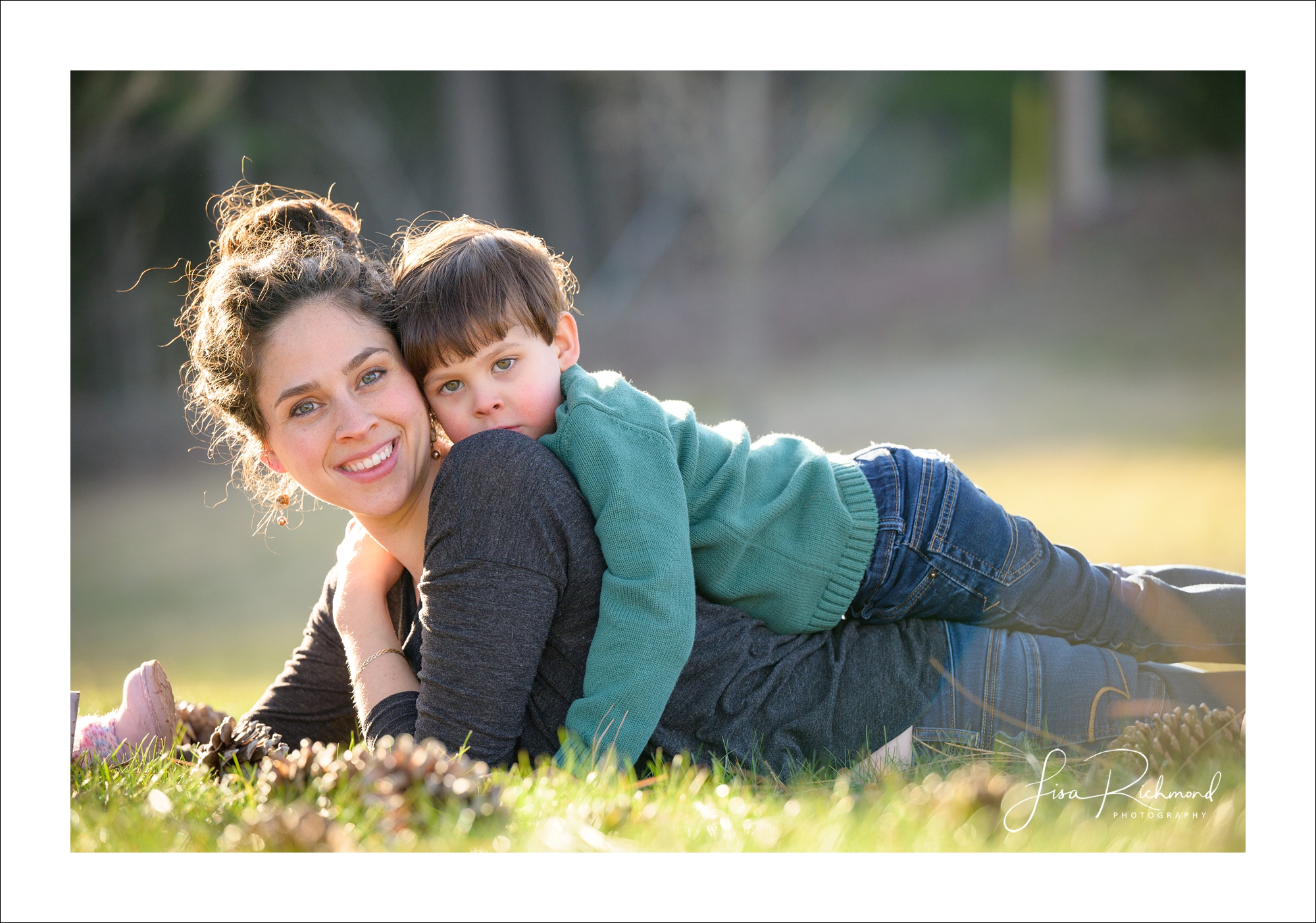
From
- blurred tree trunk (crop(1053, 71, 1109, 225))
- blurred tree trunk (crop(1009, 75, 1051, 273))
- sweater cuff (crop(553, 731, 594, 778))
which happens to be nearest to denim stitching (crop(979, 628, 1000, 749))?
sweater cuff (crop(553, 731, 594, 778))

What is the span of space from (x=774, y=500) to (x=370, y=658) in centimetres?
93

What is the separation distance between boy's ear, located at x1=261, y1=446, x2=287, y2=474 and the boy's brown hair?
1.19ft

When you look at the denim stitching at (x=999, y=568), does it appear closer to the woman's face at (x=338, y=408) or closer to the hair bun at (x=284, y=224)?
the woman's face at (x=338, y=408)

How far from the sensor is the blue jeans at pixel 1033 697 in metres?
2.14

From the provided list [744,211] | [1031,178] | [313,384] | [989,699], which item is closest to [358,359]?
[313,384]

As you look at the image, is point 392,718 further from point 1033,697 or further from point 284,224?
point 1033,697

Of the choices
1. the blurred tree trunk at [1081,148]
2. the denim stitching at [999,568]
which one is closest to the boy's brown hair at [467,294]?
the denim stitching at [999,568]

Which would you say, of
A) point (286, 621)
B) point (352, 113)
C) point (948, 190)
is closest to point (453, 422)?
point (286, 621)

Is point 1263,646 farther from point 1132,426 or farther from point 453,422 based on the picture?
point 1132,426

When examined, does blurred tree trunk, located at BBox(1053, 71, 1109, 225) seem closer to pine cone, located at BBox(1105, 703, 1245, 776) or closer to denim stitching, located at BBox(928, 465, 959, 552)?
denim stitching, located at BBox(928, 465, 959, 552)

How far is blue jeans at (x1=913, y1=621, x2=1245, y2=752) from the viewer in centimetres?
214

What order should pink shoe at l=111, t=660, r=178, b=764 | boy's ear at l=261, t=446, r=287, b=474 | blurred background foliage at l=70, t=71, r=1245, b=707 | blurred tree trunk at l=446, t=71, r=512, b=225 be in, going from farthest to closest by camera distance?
blurred tree trunk at l=446, t=71, r=512, b=225 → blurred background foliage at l=70, t=71, r=1245, b=707 → pink shoe at l=111, t=660, r=178, b=764 → boy's ear at l=261, t=446, r=287, b=474

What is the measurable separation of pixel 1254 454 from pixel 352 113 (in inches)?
448

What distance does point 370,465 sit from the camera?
2.16 meters
